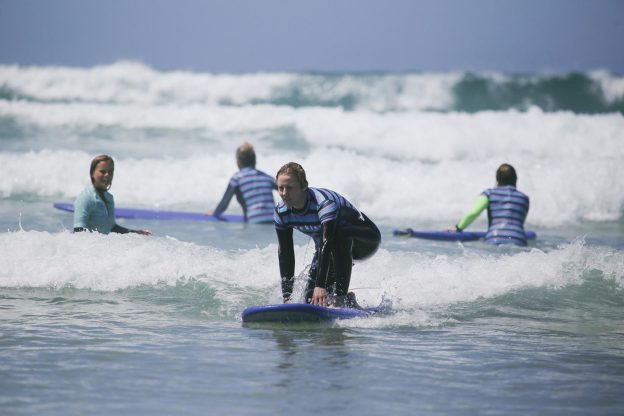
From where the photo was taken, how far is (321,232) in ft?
22.8

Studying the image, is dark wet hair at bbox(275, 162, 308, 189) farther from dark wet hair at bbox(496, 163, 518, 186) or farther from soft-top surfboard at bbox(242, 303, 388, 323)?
dark wet hair at bbox(496, 163, 518, 186)

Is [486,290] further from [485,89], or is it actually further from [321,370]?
[485,89]

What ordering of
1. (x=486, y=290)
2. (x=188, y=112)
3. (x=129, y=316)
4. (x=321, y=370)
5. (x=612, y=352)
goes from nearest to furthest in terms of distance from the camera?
(x=321, y=370) → (x=612, y=352) → (x=129, y=316) → (x=486, y=290) → (x=188, y=112)

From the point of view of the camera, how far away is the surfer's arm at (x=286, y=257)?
696 cm

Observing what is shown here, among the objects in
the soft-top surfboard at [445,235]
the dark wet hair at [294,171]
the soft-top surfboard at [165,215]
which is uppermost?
the dark wet hair at [294,171]

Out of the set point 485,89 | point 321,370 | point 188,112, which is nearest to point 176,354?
point 321,370

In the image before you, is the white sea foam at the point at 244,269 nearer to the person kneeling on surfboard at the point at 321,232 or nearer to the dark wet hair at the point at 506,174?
the person kneeling on surfboard at the point at 321,232

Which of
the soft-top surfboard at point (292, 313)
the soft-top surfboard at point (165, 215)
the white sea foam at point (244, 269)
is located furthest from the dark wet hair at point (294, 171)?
the soft-top surfboard at point (165, 215)

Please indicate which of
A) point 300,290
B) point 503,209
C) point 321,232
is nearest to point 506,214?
point 503,209

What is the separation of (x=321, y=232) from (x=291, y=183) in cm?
54

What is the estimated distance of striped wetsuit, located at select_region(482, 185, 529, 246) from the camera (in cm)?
1148

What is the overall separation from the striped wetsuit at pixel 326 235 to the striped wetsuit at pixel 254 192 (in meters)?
5.89

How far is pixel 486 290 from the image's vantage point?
8.80 m

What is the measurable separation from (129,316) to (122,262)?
5.08 ft
